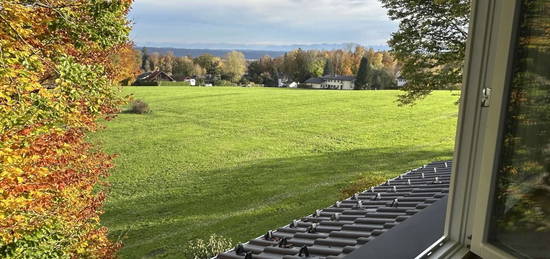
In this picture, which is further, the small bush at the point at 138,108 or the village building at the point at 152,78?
the village building at the point at 152,78

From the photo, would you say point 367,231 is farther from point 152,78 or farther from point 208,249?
point 152,78

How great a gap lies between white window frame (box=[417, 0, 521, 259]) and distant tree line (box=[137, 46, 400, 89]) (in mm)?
45022

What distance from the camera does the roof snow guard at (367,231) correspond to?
188 centimetres

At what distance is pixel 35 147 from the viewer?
4410 millimetres

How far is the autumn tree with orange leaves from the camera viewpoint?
11.3 feet

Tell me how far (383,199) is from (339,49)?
48.1 metres

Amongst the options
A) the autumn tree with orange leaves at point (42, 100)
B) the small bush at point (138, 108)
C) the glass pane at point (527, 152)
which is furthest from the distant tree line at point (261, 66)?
the glass pane at point (527, 152)

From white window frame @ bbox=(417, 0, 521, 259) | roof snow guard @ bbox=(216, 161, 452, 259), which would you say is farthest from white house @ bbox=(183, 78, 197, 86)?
white window frame @ bbox=(417, 0, 521, 259)

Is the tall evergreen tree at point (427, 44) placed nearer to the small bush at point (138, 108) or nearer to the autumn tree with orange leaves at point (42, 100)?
the autumn tree with orange leaves at point (42, 100)

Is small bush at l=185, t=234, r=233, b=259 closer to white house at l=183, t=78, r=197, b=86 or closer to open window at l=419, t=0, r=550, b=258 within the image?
open window at l=419, t=0, r=550, b=258

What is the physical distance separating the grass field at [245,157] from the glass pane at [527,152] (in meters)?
8.96

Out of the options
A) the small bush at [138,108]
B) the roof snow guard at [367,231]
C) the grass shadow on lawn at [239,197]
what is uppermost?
the roof snow guard at [367,231]

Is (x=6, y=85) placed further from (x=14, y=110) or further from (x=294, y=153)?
(x=294, y=153)

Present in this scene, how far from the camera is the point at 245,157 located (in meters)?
18.9
